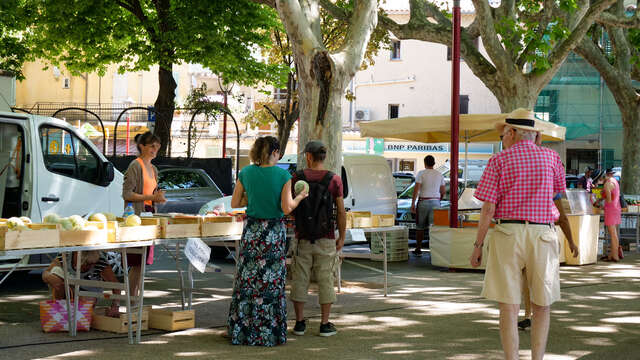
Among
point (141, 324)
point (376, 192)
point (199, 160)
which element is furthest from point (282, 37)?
point (141, 324)

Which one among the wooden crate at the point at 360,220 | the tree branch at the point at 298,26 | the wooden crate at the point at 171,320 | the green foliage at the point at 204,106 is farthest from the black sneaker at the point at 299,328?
the green foliage at the point at 204,106

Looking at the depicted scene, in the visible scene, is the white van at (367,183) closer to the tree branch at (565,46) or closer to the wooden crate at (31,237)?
the tree branch at (565,46)

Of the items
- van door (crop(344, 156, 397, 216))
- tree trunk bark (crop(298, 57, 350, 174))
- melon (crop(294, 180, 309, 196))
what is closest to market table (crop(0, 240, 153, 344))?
melon (crop(294, 180, 309, 196))

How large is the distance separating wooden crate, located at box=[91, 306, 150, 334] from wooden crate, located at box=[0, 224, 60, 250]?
4.43 ft

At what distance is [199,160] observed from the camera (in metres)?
23.8

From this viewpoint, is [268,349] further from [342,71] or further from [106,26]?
[106,26]

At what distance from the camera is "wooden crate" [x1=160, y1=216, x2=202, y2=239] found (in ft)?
25.9

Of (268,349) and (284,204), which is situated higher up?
(284,204)

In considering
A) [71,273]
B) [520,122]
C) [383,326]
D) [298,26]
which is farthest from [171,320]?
[298,26]

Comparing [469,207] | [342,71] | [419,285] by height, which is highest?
[342,71]

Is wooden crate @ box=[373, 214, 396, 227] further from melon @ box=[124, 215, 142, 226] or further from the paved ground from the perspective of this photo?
melon @ box=[124, 215, 142, 226]

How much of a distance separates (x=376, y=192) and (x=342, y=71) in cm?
465

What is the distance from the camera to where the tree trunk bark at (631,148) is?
76.8 feet

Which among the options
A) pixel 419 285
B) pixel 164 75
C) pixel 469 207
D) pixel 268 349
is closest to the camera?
pixel 268 349
